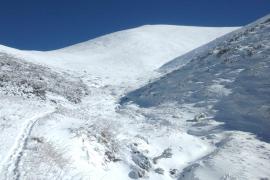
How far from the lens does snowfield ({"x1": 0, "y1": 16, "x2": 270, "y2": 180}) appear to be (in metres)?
14.8

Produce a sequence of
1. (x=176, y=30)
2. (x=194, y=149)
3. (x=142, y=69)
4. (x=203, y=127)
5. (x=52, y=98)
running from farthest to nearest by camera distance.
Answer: (x=176, y=30)
(x=142, y=69)
(x=52, y=98)
(x=203, y=127)
(x=194, y=149)

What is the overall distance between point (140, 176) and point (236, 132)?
7.70 m

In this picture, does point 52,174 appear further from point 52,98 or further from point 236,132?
point 52,98

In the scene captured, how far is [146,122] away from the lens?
958 inches

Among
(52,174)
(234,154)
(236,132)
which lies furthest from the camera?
(236,132)

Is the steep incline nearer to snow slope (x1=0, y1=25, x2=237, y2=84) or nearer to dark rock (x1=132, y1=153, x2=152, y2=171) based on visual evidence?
dark rock (x1=132, y1=153, x2=152, y2=171)

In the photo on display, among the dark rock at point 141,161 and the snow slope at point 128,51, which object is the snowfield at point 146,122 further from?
the snow slope at point 128,51

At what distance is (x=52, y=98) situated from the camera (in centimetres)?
2662

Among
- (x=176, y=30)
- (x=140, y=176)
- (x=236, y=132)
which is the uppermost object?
(x=176, y=30)

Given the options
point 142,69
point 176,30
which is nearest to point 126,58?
point 142,69

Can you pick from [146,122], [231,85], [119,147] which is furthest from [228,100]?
[119,147]

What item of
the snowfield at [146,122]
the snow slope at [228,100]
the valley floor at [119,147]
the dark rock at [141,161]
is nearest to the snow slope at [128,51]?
the snowfield at [146,122]

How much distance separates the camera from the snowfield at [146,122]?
14.8m

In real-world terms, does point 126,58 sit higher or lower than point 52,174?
higher
